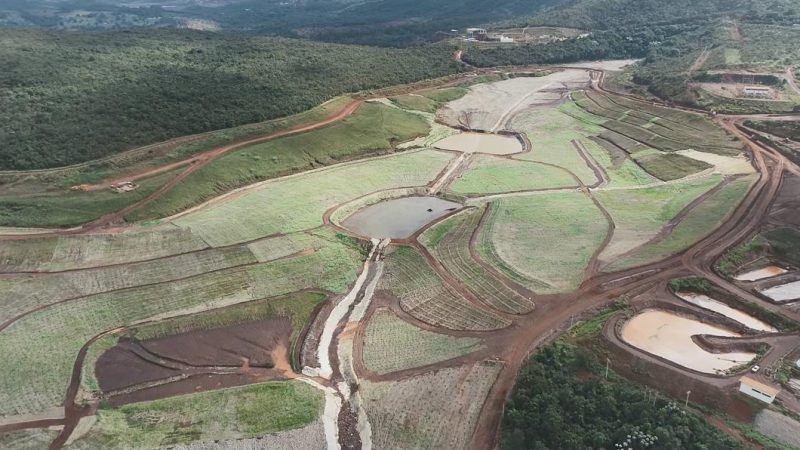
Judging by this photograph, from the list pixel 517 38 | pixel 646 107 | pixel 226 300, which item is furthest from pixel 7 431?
pixel 517 38

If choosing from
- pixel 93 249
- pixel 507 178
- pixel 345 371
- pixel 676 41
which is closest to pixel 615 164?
pixel 507 178

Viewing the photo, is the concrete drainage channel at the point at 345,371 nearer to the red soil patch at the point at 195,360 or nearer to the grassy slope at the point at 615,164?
the red soil patch at the point at 195,360

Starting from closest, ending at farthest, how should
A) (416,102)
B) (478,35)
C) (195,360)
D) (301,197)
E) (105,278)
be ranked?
(195,360), (105,278), (301,197), (416,102), (478,35)

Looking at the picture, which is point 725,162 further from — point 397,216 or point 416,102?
point 416,102

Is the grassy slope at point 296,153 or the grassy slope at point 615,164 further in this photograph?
the grassy slope at point 615,164

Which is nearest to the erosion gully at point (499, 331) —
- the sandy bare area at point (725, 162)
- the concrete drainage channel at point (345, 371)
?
the concrete drainage channel at point (345, 371)

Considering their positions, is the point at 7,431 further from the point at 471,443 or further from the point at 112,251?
the point at 471,443
